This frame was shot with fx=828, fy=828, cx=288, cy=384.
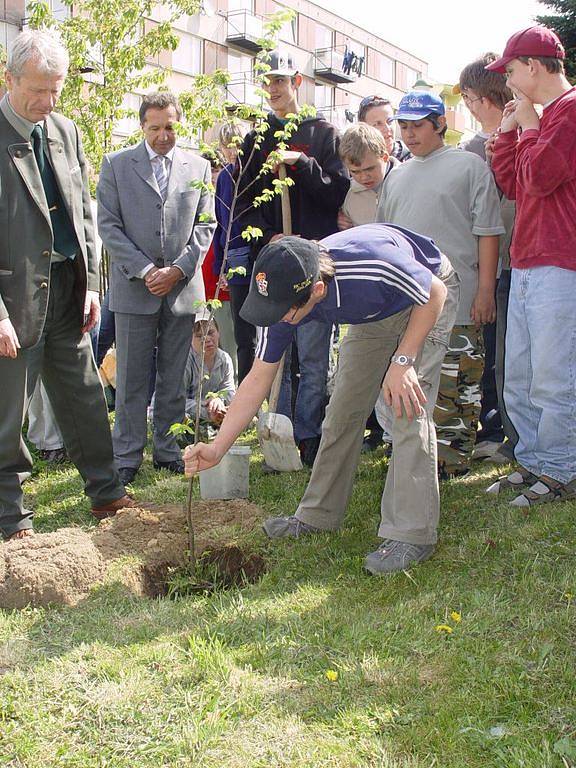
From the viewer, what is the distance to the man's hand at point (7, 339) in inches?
145

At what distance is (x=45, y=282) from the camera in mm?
3914

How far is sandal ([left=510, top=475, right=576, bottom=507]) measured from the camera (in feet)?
13.7

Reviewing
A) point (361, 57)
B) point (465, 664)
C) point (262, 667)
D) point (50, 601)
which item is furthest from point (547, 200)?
point (361, 57)

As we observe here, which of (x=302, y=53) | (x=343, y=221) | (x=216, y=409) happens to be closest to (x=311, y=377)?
(x=216, y=409)

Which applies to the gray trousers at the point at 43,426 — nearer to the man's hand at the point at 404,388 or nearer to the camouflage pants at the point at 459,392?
the camouflage pants at the point at 459,392

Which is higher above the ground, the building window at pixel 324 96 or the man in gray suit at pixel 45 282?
the building window at pixel 324 96

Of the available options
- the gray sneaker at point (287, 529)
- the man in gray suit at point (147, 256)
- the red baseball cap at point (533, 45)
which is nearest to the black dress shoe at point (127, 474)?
the man in gray suit at point (147, 256)

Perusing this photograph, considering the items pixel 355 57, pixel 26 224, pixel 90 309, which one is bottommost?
pixel 90 309

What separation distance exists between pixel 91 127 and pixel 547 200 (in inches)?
227

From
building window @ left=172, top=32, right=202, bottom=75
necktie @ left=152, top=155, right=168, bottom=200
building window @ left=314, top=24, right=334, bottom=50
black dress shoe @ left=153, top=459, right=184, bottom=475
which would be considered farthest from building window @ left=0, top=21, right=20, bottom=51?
black dress shoe @ left=153, top=459, right=184, bottom=475

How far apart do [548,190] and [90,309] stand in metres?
2.32

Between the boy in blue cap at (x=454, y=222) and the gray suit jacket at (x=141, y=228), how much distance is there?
1.21m

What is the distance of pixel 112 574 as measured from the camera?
359 cm

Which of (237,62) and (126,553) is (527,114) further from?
(237,62)
